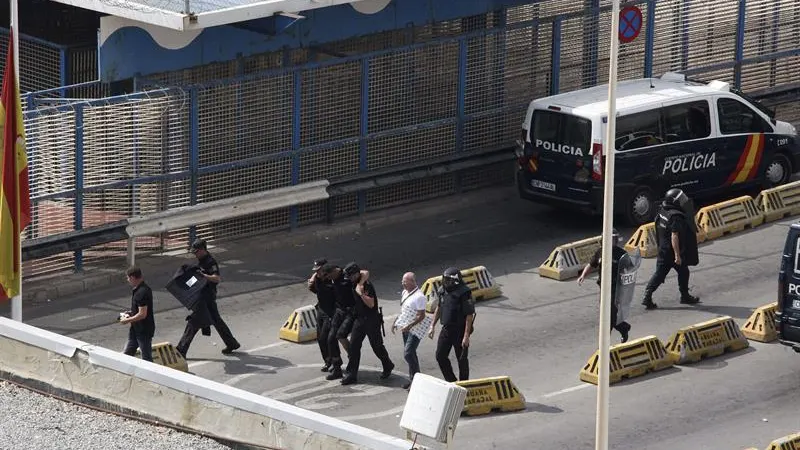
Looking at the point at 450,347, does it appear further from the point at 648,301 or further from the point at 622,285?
the point at 648,301

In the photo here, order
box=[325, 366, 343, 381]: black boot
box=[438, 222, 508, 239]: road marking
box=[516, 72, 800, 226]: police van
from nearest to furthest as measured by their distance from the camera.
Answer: box=[325, 366, 343, 381]: black boot
box=[516, 72, 800, 226]: police van
box=[438, 222, 508, 239]: road marking

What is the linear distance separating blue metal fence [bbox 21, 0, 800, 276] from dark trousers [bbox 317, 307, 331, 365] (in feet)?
15.1

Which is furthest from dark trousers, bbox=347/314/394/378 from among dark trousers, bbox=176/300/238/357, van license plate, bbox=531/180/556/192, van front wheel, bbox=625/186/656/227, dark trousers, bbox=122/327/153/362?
van front wheel, bbox=625/186/656/227

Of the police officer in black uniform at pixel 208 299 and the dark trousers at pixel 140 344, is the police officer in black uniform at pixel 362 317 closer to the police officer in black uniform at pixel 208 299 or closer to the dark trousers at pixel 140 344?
the police officer in black uniform at pixel 208 299

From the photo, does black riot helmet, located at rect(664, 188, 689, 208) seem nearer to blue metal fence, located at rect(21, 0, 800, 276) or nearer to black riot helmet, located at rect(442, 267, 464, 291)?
black riot helmet, located at rect(442, 267, 464, 291)

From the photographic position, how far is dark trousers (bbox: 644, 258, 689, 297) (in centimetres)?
2320

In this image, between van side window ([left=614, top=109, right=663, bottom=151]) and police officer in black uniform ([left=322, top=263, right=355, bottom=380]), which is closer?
police officer in black uniform ([left=322, top=263, right=355, bottom=380])

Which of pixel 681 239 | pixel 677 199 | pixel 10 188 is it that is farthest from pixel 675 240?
pixel 10 188

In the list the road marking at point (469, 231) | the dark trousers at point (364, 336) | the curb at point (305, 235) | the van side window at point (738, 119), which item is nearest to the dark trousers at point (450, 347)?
the dark trousers at point (364, 336)

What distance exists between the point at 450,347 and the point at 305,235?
21.3 ft

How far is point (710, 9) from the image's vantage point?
30.6 metres

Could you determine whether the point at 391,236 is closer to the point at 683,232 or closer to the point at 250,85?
the point at 250,85

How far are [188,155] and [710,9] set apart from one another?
32.8 feet

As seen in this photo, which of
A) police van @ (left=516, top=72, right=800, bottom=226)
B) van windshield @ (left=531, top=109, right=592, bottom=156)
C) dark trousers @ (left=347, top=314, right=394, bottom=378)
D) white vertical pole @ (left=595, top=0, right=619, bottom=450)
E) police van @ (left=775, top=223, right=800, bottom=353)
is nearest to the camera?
white vertical pole @ (left=595, top=0, right=619, bottom=450)
